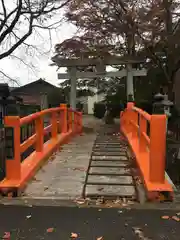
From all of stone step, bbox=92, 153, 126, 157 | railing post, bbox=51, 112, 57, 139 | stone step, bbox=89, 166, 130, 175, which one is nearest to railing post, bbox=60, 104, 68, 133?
railing post, bbox=51, 112, 57, 139

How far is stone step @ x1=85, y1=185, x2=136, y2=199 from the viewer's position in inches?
165

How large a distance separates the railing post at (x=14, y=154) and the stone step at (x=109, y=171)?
1472 mm

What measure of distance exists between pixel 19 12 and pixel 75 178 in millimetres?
8372

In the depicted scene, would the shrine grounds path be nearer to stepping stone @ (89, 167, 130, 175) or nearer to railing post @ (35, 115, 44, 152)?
stepping stone @ (89, 167, 130, 175)

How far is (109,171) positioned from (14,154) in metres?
1.81

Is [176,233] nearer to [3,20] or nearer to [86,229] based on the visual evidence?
[86,229]

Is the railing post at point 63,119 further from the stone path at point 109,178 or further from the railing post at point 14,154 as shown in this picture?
the railing post at point 14,154

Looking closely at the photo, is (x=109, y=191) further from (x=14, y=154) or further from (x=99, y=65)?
(x=99, y=65)

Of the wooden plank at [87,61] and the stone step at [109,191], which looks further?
the wooden plank at [87,61]

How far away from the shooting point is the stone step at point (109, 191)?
4188mm

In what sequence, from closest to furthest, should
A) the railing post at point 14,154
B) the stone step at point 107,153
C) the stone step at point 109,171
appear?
1. the railing post at point 14,154
2. the stone step at point 109,171
3. the stone step at point 107,153

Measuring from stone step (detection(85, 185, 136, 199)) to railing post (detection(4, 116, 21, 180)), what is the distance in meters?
1.01

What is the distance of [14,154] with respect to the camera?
14.4 ft

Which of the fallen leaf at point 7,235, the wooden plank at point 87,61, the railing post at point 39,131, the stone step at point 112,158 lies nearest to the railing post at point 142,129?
the stone step at point 112,158
